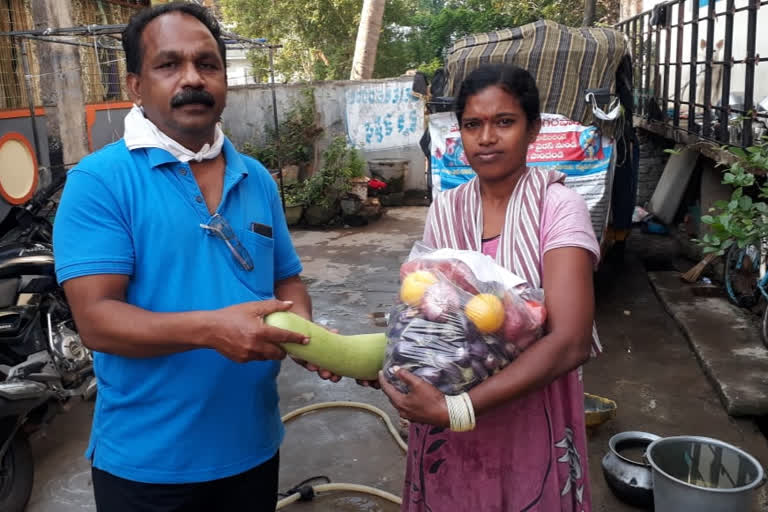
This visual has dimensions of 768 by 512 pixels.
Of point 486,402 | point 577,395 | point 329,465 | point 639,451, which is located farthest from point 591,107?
point 486,402

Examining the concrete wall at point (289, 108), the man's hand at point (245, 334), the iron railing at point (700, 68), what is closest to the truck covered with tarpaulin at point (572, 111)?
the iron railing at point (700, 68)

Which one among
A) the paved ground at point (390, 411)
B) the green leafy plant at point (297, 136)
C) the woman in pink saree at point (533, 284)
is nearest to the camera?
the woman in pink saree at point (533, 284)

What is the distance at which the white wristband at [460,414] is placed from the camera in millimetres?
1326

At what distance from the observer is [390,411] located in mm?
4125

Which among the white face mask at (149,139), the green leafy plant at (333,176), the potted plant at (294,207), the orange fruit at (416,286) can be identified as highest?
the white face mask at (149,139)

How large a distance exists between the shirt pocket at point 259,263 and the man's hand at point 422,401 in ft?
1.53

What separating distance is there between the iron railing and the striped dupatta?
2660 mm

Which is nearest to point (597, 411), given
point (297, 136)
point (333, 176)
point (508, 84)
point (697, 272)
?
point (508, 84)

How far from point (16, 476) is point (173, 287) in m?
2.22

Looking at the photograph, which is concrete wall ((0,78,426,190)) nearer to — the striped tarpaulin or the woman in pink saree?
the striped tarpaulin

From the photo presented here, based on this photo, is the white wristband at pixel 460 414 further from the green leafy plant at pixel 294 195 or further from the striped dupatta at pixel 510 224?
the green leafy plant at pixel 294 195

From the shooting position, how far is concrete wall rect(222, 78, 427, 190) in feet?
37.4

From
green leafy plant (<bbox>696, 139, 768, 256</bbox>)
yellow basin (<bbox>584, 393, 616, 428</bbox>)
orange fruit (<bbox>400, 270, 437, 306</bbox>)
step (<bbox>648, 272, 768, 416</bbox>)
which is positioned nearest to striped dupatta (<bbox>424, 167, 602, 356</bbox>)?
orange fruit (<bbox>400, 270, 437, 306</bbox>)

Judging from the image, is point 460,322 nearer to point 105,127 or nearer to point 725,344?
point 725,344
